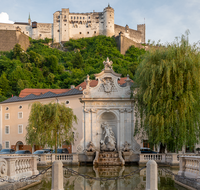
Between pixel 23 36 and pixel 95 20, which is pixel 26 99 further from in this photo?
pixel 95 20

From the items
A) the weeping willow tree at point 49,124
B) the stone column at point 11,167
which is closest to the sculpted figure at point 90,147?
the weeping willow tree at point 49,124

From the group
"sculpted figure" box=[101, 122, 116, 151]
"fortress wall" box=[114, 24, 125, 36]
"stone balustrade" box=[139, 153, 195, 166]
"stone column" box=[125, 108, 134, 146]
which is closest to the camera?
"stone balustrade" box=[139, 153, 195, 166]

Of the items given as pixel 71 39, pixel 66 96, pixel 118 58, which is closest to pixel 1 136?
pixel 66 96

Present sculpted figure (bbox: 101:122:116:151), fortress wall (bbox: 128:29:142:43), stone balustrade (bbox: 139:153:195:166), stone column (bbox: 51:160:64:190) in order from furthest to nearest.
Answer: fortress wall (bbox: 128:29:142:43), sculpted figure (bbox: 101:122:116:151), stone balustrade (bbox: 139:153:195:166), stone column (bbox: 51:160:64:190)

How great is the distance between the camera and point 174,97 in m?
19.5

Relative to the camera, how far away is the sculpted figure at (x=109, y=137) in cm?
2305

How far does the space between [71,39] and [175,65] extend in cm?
9896

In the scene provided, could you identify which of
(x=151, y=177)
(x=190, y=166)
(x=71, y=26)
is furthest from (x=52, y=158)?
(x=71, y=26)

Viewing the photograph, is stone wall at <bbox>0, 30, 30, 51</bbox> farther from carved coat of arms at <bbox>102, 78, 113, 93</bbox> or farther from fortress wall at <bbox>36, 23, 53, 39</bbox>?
carved coat of arms at <bbox>102, 78, 113, 93</bbox>

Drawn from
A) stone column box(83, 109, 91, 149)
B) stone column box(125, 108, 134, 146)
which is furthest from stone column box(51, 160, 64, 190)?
stone column box(125, 108, 134, 146)

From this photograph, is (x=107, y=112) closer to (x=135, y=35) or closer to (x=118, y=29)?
(x=118, y=29)

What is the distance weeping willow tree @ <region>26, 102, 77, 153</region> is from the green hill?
43284 millimetres

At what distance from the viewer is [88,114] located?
2362cm

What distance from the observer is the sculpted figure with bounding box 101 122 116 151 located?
75.6 feet
